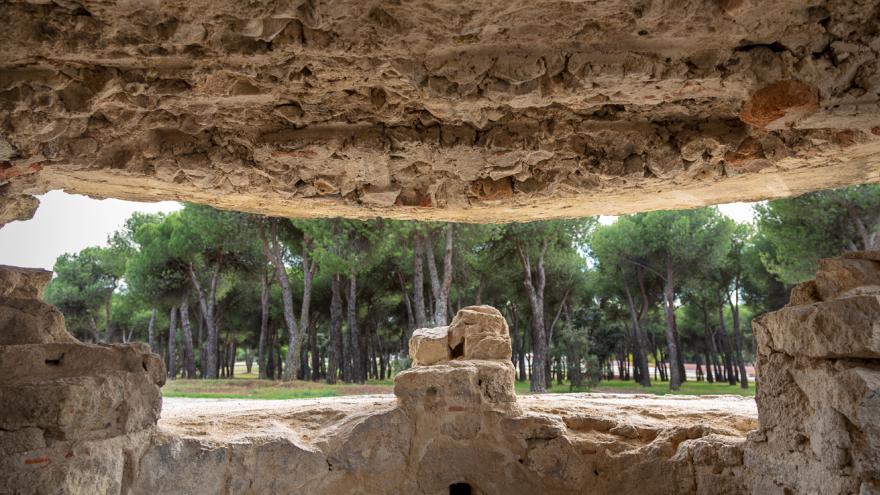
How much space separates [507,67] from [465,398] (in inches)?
131

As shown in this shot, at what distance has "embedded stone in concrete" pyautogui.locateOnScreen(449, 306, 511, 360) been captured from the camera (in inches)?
229

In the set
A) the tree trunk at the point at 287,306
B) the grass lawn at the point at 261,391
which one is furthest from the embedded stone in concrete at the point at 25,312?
the tree trunk at the point at 287,306

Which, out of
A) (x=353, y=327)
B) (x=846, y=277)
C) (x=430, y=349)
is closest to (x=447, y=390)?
(x=430, y=349)

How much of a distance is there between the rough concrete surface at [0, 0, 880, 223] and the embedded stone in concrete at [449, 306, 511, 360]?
75.5 inches

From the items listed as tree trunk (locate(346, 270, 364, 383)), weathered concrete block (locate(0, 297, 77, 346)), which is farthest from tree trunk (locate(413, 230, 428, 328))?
weathered concrete block (locate(0, 297, 77, 346))

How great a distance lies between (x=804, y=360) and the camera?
3408mm

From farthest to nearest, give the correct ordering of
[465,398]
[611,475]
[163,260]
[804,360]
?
[163,260], [465,398], [611,475], [804,360]

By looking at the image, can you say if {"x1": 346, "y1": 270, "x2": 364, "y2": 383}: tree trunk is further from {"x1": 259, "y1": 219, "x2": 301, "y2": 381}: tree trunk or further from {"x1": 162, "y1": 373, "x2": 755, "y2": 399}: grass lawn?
{"x1": 162, "y1": 373, "x2": 755, "y2": 399}: grass lawn

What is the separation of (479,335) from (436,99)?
3.40m

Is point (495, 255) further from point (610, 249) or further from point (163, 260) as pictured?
point (163, 260)

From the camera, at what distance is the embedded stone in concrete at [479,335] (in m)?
5.81

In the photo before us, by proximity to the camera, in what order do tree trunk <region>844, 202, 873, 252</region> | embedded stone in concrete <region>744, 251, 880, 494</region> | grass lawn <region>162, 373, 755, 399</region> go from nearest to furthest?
embedded stone in concrete <region>744, 251, 880, 494</region> < grass lawn <region>162, 373, 755, 399</region> < tree trunk <region>844, 202, 873, 252</region>

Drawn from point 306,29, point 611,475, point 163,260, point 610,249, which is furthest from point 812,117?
point 163,260

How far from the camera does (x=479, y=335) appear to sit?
590 centimetres
